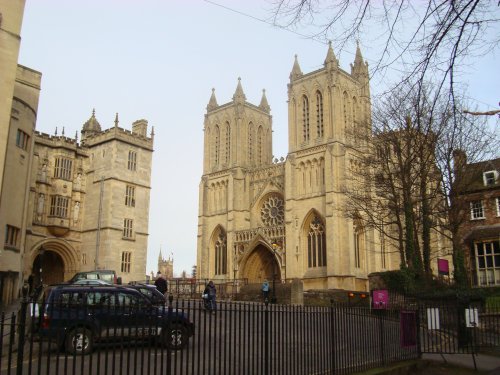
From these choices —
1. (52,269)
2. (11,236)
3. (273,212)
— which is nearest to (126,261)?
(52,269)

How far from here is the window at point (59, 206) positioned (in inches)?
1708

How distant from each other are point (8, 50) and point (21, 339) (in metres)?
22.6

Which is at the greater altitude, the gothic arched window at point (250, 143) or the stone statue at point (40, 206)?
the gothic arched window at point (250, 143)

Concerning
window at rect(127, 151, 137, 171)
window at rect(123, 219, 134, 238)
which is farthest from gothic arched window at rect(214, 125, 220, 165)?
window at rect(123, 219, 134, 238)

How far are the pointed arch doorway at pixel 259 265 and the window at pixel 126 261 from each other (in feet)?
41.0

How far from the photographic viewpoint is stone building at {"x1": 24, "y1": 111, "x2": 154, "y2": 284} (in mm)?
42906

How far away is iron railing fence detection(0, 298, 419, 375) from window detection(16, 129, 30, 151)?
728 inches

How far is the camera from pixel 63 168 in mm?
44844

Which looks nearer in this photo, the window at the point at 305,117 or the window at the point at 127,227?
the window at the point at 127,227

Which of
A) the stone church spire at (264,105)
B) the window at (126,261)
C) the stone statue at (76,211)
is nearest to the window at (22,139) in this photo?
the stone statue at (76,211)

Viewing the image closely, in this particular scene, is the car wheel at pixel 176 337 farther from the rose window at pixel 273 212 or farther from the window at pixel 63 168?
the rose window at pixel 273 212

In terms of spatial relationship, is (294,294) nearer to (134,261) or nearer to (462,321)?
(462,321)

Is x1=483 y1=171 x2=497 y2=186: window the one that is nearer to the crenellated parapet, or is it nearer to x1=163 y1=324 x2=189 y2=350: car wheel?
x1=163 y1=324 x2=189 y2=350: car wheel

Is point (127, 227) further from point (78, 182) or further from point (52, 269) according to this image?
point (52, 269)
